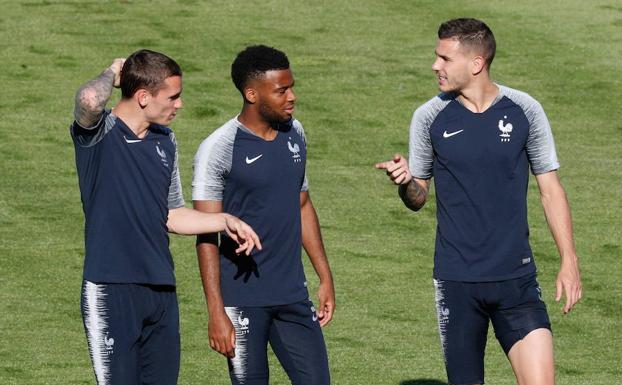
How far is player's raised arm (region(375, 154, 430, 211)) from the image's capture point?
7.69 meters

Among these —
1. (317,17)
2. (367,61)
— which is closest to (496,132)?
(367,61)

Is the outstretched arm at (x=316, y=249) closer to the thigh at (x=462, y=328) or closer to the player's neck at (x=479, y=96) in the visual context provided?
the thigh at (x=462, y=328)

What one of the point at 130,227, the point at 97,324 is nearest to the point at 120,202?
the point at 130,227

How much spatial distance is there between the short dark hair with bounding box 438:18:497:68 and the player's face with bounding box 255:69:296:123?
0.91 metres

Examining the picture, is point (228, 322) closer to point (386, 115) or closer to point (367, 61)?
point (386, 115)

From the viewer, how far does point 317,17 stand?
20000mm

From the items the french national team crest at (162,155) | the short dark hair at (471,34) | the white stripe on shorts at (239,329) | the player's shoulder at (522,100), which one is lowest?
the white stripe on shorts at (239,329)

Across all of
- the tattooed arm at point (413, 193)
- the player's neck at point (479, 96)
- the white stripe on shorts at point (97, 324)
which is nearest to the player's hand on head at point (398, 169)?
the tattooed arm at point (413, 193)

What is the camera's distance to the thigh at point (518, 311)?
8.18 m

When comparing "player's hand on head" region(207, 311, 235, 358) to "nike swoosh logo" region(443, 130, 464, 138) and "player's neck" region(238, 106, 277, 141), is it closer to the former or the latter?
"player's neck" region(238, 106, 277, 141)

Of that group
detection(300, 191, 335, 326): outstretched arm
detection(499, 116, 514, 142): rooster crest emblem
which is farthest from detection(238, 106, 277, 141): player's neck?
detection(499, 116, 514, 142): rooster crest emblem

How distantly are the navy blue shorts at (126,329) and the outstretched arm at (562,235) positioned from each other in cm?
208

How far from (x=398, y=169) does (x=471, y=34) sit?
98 cm

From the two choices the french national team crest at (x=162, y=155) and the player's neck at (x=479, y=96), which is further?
the player's neck at (x=479, y=96)
